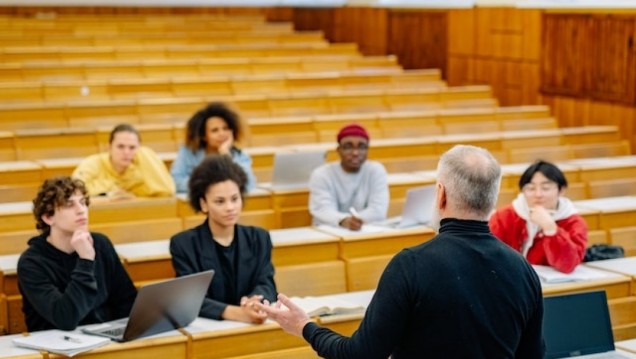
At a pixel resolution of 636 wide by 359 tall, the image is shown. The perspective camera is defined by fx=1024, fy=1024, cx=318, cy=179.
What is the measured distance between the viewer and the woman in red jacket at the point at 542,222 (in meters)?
3.19

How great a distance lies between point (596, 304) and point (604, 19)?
3.83 meters

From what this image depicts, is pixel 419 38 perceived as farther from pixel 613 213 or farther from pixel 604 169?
pixel 613 213

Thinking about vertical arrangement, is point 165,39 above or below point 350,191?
above

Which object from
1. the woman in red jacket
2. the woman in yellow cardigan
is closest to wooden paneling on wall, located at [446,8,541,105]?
the woman in yellow cardigan

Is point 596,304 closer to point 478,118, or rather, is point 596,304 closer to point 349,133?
point 349,133

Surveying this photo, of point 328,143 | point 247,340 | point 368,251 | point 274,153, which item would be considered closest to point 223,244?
point 247,340

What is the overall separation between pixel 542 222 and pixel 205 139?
1.62 metres

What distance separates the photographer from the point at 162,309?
2.53 meters

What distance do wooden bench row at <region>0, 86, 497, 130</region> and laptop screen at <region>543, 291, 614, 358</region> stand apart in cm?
346

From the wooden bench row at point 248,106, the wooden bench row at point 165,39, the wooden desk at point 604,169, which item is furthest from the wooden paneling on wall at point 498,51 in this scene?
the wooden desk at point 604,169

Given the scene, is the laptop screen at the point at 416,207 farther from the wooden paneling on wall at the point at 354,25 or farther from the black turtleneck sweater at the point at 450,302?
the wooden paneling on wall at the point at 354,25

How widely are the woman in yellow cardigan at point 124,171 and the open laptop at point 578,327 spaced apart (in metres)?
1.96

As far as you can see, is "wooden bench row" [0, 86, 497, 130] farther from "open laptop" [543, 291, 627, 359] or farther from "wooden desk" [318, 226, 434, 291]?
"open laptop" [543, 291, 627, 359]

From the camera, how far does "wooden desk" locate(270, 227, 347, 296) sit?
338cm
